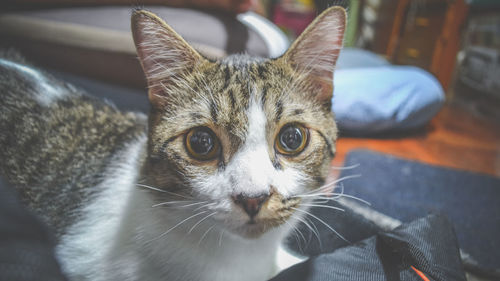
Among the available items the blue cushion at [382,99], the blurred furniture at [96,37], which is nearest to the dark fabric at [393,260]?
the blurred furniture at [96,37]

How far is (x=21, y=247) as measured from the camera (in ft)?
1.47

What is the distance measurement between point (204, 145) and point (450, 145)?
1.91m

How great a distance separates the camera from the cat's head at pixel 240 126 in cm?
53

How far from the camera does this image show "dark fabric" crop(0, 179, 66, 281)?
16.5 inches

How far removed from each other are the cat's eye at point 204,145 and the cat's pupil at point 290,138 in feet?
0.42

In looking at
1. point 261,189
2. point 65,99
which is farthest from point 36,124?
point 261,189

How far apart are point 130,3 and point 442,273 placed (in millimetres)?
1347

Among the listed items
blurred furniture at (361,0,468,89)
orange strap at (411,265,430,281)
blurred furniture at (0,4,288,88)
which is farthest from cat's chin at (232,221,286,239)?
blurred furniture at (361,0,468,89)

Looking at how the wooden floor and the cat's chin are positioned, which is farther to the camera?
the wooden floor

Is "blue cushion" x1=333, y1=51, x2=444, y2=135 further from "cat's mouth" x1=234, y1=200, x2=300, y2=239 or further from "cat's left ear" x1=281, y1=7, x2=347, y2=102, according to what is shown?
"cat's mouth" x1=234, y1=200, x2=300, y2=239

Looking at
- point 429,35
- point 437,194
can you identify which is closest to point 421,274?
point 437,194

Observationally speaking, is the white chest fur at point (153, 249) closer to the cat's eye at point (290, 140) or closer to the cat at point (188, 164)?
the cat at point (188, 164)

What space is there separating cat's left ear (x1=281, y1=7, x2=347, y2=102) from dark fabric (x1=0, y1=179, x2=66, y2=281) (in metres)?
0.55

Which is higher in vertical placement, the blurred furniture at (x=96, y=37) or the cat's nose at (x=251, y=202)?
the blurred furniture at (x=96, y=37)
